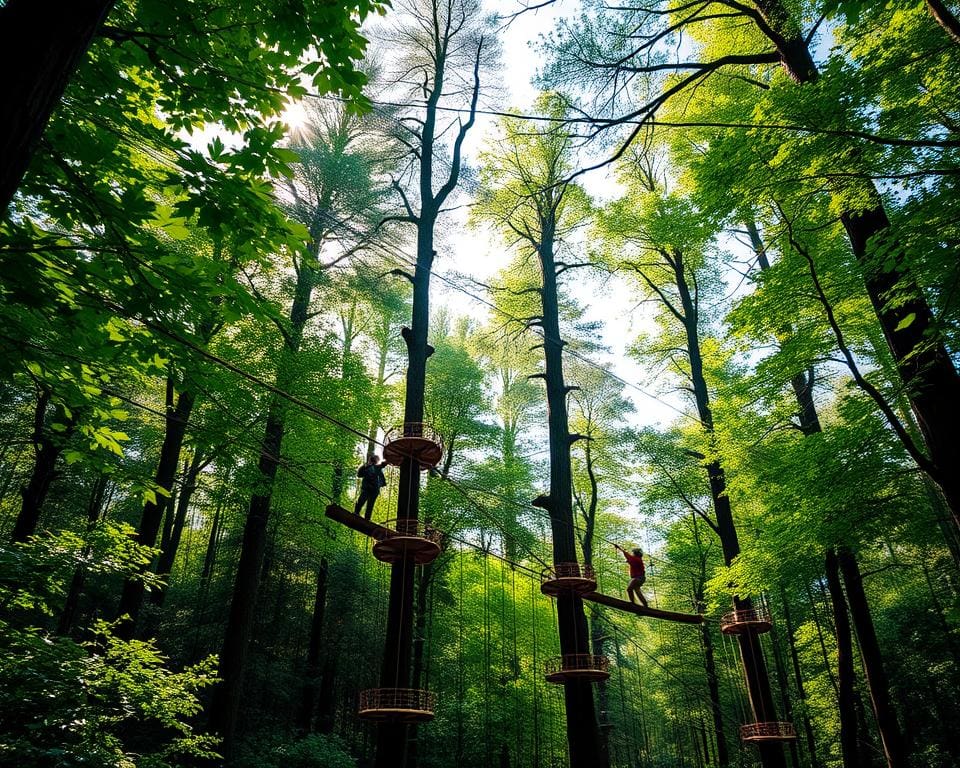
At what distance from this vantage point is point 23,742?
154 inches

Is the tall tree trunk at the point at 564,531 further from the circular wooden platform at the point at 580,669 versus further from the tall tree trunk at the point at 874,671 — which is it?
the tall tree trunk at the point at 874,671

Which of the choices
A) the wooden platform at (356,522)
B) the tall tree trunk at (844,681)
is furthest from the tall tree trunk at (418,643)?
the tall tree trunk at (844,681)

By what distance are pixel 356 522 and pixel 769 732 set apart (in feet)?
24.4

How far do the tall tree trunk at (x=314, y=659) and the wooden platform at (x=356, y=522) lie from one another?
9.86m

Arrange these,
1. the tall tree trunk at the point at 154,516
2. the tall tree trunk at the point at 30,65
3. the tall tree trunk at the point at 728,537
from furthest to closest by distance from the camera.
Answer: the tall tree trunk at the point at 728,537, the tall tree trunk at the point at 154,516, the tall tree trunk at the point at 30,65

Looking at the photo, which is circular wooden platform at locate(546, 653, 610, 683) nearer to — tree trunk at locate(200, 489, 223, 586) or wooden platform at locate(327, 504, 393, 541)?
wooden platform at locate(327, 504, 393, 541)

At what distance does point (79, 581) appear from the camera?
13.2m

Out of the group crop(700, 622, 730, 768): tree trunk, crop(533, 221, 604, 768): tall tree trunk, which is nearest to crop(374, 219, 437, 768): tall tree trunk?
crop(533, 221, 604, 768): tall tree trunk

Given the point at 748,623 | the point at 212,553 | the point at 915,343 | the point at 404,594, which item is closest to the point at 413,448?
the point at 404,594

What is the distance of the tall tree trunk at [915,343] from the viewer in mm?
4383

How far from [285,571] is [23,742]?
46.0 feet

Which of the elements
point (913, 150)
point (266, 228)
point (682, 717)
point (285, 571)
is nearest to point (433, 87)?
point (913, 150)

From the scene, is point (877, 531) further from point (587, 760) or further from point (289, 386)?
Result: point (289, 386)

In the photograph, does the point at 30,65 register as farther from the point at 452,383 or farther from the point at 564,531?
the point at 452,383
